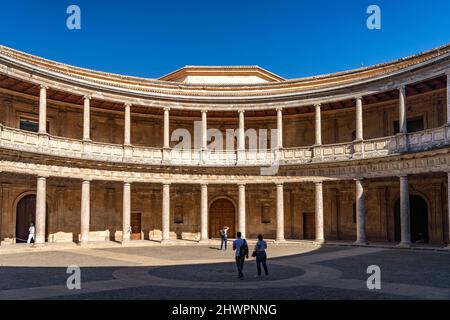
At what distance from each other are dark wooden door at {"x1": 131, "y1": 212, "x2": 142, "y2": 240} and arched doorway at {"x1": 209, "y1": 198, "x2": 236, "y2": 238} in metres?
5.49

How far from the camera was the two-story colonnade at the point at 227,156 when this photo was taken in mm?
25578

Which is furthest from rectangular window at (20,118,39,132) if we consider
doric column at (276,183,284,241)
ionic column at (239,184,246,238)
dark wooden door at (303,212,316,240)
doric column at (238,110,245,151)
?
dark wooden door at (303,212,316,240)

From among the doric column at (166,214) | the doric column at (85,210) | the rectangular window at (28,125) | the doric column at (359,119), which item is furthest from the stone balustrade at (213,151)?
the rectangular window at (28,125)

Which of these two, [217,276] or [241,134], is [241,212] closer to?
[241,134]

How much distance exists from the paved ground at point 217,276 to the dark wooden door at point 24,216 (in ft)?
21.2

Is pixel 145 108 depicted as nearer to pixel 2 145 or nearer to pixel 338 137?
pixel 2 145

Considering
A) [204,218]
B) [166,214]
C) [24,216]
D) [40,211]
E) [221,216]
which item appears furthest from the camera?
[221,216]

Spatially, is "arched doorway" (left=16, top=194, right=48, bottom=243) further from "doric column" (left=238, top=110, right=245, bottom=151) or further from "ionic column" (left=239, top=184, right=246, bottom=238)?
"doric column" (left=238, top=110, right=245, bottom=151)

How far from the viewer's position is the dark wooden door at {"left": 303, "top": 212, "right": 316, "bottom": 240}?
1296 inches

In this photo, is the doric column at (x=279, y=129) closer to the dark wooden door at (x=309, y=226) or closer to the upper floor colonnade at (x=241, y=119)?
the upper floor colonnade at (x=241, y=119)

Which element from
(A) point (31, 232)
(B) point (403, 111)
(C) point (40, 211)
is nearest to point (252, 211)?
(B) point (403, 111)

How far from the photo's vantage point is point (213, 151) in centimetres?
3145
